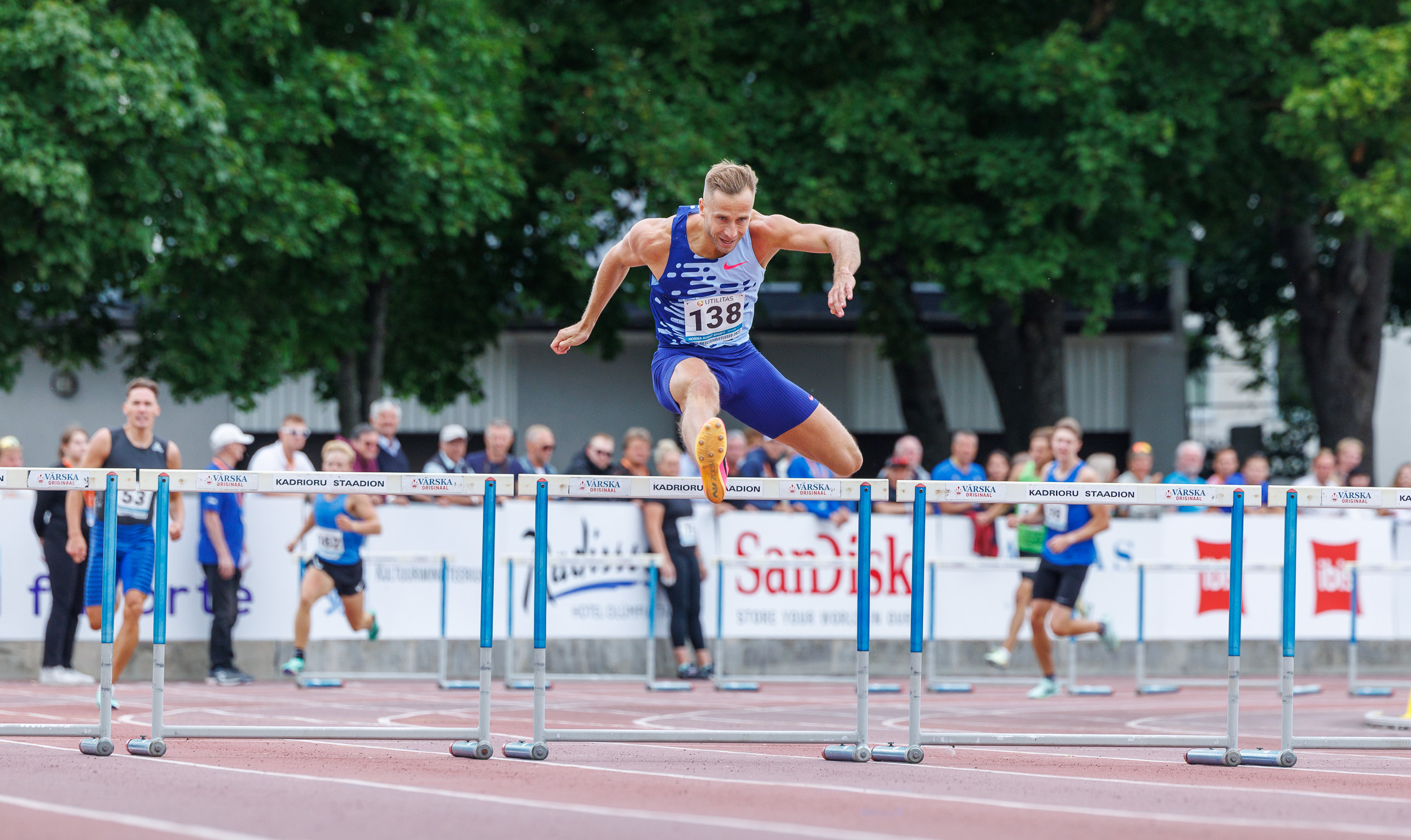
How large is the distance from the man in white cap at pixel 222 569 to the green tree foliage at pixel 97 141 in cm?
398

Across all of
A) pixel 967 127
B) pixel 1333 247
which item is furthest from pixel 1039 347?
pixel 1333 247

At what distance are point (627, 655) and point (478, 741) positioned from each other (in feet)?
21.0

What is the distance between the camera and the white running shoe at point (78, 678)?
12469 millimetres

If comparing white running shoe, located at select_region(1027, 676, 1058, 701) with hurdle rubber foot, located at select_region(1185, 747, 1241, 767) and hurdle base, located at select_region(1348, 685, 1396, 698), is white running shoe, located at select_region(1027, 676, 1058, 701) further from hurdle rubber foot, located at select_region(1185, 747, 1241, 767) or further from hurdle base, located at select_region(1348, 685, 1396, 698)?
hurdle rubber foot, located at select_region(1185, 747, 1241, 767)

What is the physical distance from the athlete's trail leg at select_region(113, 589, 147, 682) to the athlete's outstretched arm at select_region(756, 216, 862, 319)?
4.78m

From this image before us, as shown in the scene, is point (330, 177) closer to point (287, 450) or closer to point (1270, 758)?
point (287, 450)

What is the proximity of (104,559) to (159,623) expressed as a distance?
45 cm

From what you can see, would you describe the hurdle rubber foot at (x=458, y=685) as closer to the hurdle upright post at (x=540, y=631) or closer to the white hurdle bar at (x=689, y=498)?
the white hurdle bar at (x=689, y=498)

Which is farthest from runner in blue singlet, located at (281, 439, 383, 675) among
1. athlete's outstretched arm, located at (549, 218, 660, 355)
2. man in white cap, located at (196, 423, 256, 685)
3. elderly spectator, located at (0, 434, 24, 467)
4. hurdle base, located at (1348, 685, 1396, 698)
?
hurdle base, located at (1348, 685, 1396, 698)

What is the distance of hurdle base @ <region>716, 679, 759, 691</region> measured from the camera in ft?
43.2

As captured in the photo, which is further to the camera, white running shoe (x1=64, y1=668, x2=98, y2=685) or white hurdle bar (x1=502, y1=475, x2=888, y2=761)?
white running shoe (x1=64, y1=668, x2=98, y2=685)

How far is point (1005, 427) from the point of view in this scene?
21516 mm

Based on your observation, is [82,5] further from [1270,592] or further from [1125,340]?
[1125,340]

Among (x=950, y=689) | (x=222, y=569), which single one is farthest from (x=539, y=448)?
(x=950, y=689)
